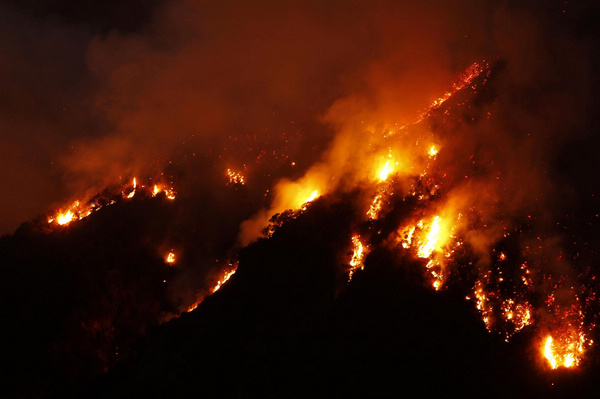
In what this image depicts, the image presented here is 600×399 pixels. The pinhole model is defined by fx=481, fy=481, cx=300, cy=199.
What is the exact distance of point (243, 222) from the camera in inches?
899

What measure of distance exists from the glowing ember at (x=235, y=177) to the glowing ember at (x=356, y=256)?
9.98m

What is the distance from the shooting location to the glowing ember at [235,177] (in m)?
25.5

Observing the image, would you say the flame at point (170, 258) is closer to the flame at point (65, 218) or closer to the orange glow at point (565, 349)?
the flame at point (65, 218)

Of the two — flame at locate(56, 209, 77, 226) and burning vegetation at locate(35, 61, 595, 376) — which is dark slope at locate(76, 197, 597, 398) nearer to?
burning vegetation at locate(35, 61, 595, 376)

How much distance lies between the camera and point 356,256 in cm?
1647

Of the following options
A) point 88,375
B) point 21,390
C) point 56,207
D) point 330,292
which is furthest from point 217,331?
point 56,207

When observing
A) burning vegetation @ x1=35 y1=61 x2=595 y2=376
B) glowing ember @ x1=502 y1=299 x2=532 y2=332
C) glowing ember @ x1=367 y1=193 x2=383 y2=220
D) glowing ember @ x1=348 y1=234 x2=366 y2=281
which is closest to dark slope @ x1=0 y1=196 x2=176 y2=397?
burning vegetation @ x1=35 y1=61 x2=595 y2=376

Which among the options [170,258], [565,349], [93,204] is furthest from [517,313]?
[93,204]

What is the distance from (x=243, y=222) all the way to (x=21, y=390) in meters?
10.8

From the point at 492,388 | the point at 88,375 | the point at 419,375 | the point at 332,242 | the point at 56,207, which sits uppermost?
the point at 56,207

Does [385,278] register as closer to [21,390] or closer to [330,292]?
[330,292]

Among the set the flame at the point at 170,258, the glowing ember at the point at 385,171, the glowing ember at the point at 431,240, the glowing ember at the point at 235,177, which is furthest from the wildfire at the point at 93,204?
the glowing ember at the point at 431,240

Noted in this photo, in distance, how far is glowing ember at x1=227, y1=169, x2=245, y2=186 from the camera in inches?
1002

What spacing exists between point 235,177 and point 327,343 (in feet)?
45.4
